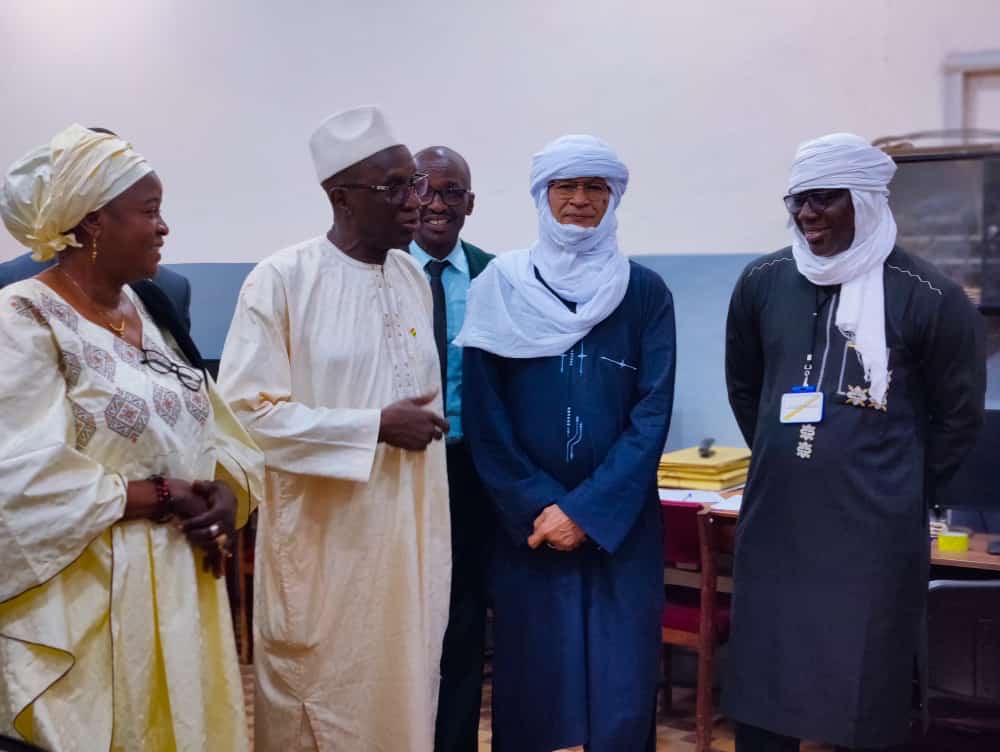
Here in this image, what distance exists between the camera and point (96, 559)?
214 cm

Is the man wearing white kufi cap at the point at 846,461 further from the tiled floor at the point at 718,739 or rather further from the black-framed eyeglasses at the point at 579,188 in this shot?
the tiled floor at the point at 718,739

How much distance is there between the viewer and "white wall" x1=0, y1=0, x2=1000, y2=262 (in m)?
Answer: 4.51

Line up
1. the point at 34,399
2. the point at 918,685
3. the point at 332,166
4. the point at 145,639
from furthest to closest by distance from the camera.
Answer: the point at 918,685 < the point at 332,166 < the point at 145,639 < the point at 34,399

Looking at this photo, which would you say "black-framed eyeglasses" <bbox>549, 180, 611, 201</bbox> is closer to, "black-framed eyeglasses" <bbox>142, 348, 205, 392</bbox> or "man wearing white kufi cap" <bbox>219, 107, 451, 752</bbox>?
"man wearing white kufi cap" <bbox>219, 107, 451, 752</bbox>

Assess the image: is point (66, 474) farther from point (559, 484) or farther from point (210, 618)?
point (559, 484)

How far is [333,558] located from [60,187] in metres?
1.07

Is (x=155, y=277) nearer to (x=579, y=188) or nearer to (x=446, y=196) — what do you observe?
(x=446, y=196)

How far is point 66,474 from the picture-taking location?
204cm

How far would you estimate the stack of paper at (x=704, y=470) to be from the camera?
4.30 metres

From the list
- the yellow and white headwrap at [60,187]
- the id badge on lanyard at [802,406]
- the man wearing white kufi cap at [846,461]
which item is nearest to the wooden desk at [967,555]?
the man wearing white kufi cap at [846,461]

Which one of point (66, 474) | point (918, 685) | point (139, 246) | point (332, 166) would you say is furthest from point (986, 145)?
point (66, 474)

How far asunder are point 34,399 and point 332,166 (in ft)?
3.50

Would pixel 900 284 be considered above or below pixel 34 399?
above

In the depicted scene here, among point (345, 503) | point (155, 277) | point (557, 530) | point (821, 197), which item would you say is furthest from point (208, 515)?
point (821, 197)
